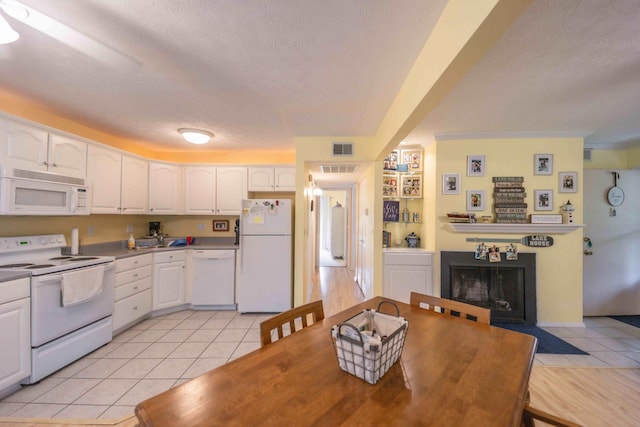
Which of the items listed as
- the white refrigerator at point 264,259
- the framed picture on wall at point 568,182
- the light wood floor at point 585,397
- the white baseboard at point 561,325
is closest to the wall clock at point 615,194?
the framed picture on wall at point 568,182

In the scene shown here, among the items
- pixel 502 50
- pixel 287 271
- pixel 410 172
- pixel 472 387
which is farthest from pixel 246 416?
pixel 410 172

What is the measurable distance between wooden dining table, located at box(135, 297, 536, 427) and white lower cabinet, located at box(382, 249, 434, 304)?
6.62 ft

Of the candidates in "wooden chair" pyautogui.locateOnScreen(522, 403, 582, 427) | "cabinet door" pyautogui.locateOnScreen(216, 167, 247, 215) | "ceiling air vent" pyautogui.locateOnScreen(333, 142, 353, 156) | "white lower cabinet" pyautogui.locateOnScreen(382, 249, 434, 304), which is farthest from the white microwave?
"wooden chair" pyautogui.locateOnScreen(522, 403, 582, 427)

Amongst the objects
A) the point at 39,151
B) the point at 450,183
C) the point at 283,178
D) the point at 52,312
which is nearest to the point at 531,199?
the point at 450,183

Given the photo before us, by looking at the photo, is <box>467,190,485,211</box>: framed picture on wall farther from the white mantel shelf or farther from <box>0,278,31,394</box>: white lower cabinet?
<box>0,278,31,394</box>: white lower cabinet

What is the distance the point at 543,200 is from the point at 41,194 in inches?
208

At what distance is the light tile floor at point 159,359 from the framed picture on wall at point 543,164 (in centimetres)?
189

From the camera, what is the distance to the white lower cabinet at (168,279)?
10.4 ft

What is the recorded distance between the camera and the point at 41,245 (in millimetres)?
2428

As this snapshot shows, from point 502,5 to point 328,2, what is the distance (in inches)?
30.4

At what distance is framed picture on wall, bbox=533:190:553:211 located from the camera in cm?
300

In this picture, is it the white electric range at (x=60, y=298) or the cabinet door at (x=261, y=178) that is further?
the cabinet door at (x=261, y=178)

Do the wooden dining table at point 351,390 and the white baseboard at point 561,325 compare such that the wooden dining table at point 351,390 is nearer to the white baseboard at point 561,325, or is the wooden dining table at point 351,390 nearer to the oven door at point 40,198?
the oven door at point 40,198

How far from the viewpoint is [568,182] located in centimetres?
298
